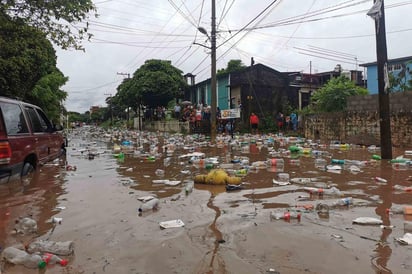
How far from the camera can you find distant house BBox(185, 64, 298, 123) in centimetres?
2966

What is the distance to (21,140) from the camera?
19.4 ft

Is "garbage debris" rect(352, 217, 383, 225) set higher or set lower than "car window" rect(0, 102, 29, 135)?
lower

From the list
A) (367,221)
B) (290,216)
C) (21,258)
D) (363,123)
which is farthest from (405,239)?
(363,123)

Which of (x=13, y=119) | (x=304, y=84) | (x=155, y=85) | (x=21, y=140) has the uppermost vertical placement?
(x=155, y=85)

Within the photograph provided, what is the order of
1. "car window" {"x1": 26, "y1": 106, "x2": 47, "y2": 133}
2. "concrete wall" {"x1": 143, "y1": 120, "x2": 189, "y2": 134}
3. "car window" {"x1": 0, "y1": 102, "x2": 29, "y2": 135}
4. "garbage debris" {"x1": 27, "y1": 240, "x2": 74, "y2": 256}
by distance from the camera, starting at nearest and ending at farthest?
1. "garbage debris" {"x1": 27, "y1": 240, "x2": 74, "y2": 256}
2. "car window" {"x1": 0, "y1": 102, "x2": 29, "y2": 135}
3. "car window" {"x1": 26, "y1": 106, "x2": 47, "y2": 133}
4. "concrete wall" {"x1": 143, "y1": 120, "x2": 189, "y2": 134}

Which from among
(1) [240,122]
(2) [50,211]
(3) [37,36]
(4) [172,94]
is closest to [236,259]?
(2) [50,211]

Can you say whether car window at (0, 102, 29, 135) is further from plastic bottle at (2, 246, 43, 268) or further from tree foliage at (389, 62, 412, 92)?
tree foliage at (389, 62, 412, 92)

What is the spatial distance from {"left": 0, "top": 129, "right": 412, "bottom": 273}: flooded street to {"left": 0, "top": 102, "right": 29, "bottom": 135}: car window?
37.9 inches

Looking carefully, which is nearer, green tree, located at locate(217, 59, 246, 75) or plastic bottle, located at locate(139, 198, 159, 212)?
plastic bottle, located at locate(139, 198, 159, 212)

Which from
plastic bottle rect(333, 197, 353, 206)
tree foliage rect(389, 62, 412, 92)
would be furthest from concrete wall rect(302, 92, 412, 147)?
plastic bottle rect(333, 197, 353, 206)

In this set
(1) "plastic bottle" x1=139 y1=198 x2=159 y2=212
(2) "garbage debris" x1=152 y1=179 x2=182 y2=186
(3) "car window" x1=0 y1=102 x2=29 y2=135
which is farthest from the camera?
(2) "garbage debris" x1=152 y1=179 x2=182 y2=186

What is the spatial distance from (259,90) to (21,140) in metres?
25.9

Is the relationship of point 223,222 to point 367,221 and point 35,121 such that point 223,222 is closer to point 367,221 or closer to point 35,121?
point 367,221

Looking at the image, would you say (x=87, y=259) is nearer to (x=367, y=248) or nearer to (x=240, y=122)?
(x=367, y=248)
